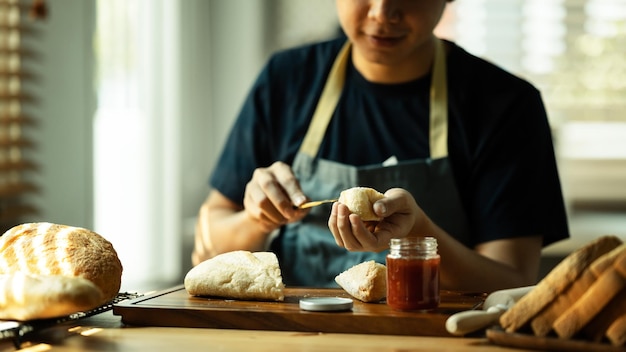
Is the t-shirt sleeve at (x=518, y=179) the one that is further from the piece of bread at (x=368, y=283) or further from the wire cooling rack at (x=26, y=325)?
the wire cooling rack at (x=26, y=325)

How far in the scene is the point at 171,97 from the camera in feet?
14.0

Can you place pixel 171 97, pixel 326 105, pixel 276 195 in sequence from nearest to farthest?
pixel 276 195, pixel 326 105, pixel 171 97

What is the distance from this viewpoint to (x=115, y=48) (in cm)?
371

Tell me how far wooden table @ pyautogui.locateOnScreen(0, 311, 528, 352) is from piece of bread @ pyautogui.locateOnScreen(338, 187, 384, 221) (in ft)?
0.78

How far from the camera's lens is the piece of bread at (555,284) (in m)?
1.17

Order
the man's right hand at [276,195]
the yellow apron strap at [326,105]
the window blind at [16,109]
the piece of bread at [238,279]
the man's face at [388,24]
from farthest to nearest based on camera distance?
the window blind at [16,109]
the yellow apron strap at [326,105]
the man's face at [388,24]
the man's right hand at [276,195]
the piece of bread at [238,279]

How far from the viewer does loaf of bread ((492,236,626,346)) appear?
113 centimetres

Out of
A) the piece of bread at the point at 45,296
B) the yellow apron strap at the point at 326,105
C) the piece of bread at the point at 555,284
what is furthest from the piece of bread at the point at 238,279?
the yellow apron strap at the point at 326,105

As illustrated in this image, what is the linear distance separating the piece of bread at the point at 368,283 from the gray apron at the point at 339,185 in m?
0.53

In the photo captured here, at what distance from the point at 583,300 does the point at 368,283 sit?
0.42 meters

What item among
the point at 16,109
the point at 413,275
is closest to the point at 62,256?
the point at 413,275

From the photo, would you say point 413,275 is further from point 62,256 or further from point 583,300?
point 62,256

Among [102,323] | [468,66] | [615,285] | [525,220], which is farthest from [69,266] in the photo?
[468,66]

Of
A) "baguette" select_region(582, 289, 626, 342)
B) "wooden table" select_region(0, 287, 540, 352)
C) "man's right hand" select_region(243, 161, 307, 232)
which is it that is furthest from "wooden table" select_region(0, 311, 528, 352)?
"man's right hand" select_region(243, 161, 307, 232)
